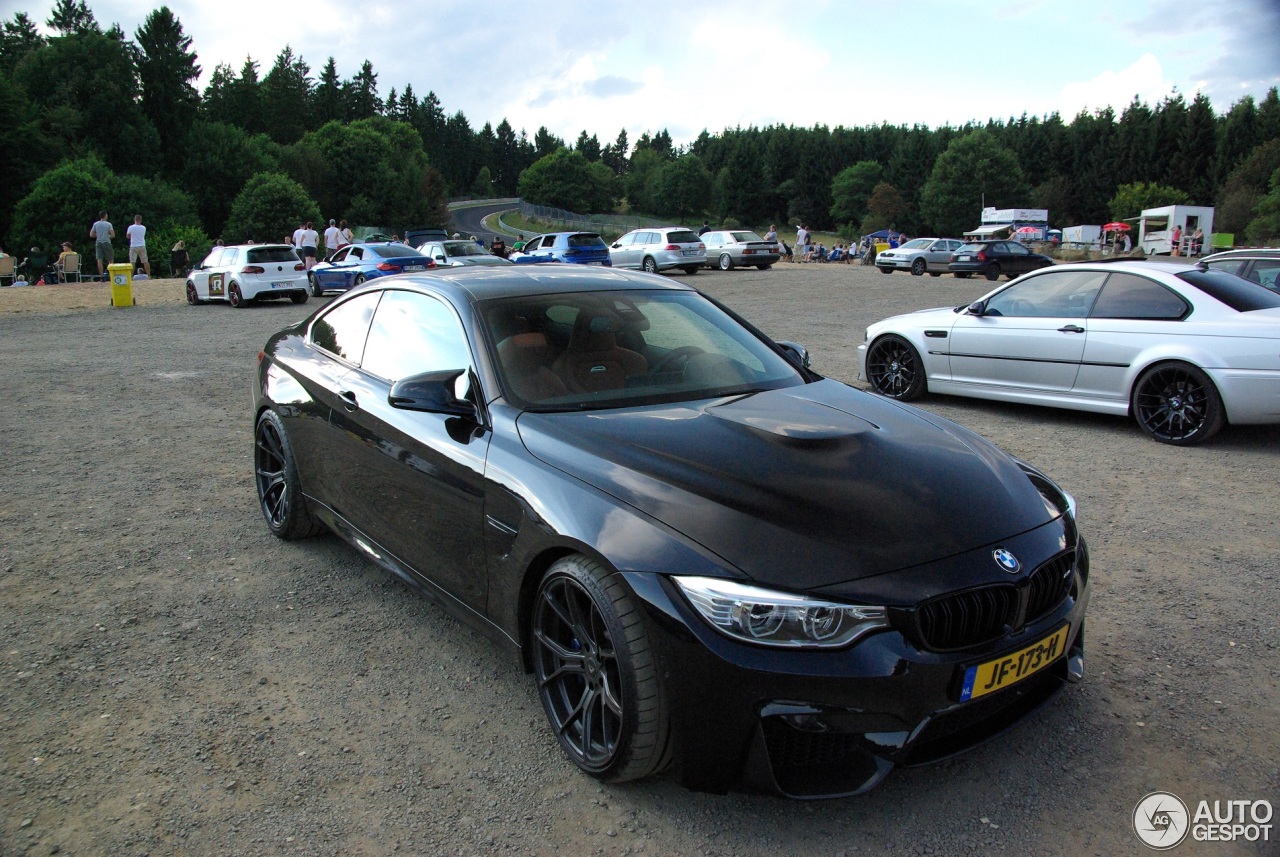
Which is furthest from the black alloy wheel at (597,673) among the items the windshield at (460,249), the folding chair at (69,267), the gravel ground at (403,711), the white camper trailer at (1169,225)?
the white camper trailer at (1169,225)

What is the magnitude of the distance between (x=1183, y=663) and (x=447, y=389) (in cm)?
295

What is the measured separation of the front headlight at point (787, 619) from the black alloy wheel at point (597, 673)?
25cm

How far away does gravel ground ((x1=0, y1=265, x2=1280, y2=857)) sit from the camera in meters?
2.57

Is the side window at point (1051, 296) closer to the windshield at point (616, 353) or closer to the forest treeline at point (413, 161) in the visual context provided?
the windshield at point (616, 353)

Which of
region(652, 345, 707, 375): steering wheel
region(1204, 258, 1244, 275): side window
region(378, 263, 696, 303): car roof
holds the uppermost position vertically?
region(378, 263, 696, 303): car roof

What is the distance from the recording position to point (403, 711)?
10.6ft

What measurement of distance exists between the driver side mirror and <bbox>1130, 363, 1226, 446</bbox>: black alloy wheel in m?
5.87

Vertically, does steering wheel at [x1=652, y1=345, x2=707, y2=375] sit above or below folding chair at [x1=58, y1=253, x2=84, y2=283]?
above

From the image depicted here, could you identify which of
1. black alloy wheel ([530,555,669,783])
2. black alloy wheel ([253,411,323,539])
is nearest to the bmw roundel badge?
black alloy wheel ([530,555,669,783])

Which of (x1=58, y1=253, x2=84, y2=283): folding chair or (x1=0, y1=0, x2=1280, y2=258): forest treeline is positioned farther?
(x1=0, y1=0, x2=1280, y2=258): forest treeline

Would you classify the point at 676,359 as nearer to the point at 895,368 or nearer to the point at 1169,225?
the point at 895,368

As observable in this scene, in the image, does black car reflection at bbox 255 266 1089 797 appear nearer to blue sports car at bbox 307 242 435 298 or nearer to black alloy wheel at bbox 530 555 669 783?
black alloy wheel at bbox 530 555 669 783

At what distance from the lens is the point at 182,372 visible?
11.1 meters

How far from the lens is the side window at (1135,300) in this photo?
23.3 ft
